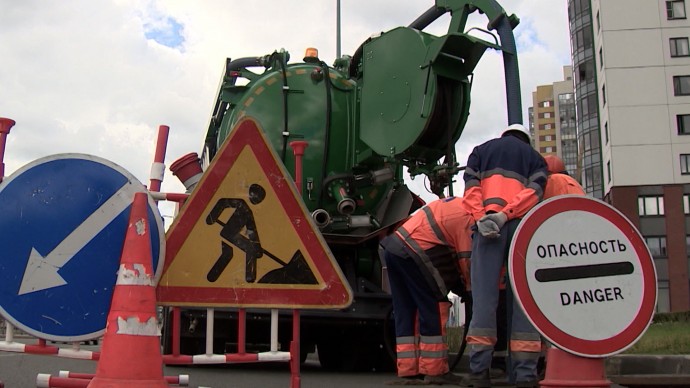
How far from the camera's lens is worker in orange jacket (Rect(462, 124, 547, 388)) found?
4.70 meters

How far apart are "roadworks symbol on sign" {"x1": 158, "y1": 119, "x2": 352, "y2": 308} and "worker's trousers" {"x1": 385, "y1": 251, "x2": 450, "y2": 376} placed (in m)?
1.64

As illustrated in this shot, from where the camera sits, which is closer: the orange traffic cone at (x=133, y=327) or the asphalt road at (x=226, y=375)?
the orange traffic cone at (x=133, y=327)

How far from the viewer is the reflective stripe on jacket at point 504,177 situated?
16.1ft


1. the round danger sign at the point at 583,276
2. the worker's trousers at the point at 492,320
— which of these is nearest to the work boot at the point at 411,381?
the worker's trousers at the point at 492,320

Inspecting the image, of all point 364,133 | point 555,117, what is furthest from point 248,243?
point 555,117

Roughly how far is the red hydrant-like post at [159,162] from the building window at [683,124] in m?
43.1

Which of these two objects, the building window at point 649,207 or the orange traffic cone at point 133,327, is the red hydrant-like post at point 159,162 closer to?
the orange traffic cone at point 133,327

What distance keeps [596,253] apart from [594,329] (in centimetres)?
34

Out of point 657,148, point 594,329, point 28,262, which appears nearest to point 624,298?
point 594,329

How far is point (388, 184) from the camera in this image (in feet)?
25.2

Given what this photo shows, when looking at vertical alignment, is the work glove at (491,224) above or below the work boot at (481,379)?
above

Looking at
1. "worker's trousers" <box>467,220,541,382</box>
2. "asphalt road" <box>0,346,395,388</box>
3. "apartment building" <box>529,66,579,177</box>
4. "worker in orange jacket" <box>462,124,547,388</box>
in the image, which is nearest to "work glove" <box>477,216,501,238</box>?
"worker in orange jacket" <box>462,124,547,388</box>

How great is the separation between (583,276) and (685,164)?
4322 cm

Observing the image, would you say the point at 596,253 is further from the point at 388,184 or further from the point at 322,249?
the point at 388,184
